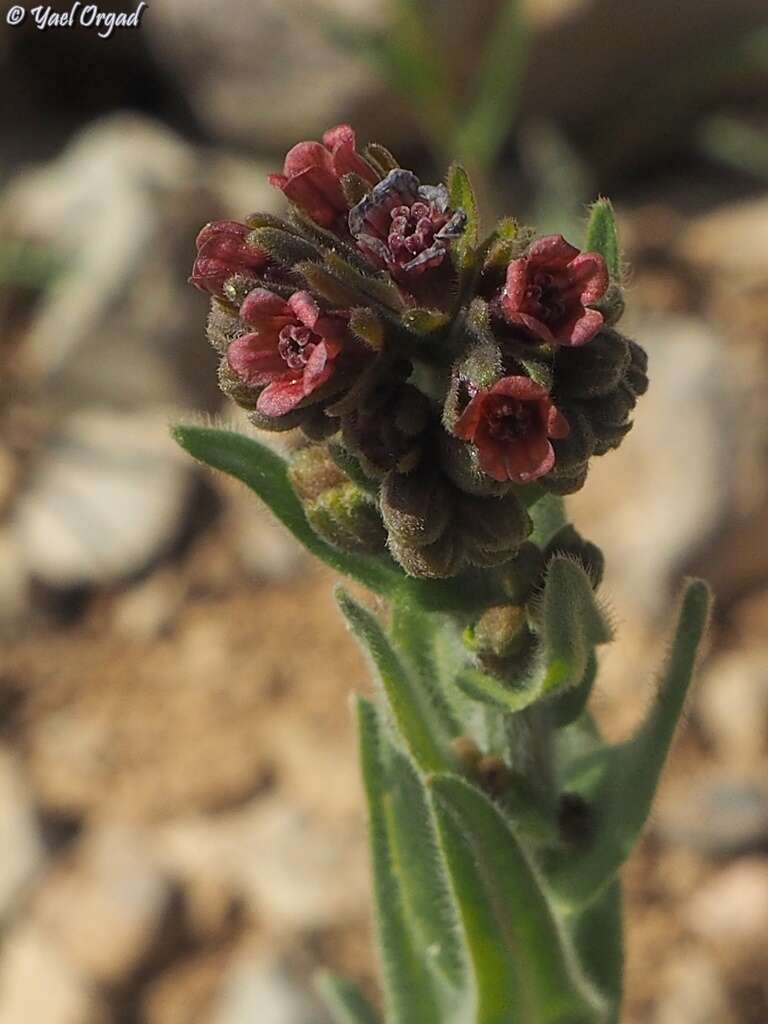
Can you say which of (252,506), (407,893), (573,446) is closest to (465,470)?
(573,446)

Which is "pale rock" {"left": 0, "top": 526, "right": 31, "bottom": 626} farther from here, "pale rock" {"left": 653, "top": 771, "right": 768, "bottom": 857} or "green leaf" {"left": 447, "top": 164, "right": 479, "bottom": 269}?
"green leaf" {"left": 447, "top": 164, "right": 479, "bottom": 269}

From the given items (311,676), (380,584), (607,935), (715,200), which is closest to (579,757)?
(607,935)

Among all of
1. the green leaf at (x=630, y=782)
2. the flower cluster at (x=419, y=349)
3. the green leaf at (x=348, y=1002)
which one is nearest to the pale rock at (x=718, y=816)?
the green leaf at (x=348, y=1002)

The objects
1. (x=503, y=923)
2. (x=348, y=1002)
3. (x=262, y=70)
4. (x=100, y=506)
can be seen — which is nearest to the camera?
(x=503, y=923)

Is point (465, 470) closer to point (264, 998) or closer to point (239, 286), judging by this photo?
point (239, 286)

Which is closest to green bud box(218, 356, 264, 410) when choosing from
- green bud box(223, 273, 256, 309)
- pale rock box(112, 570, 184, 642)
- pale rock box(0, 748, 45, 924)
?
green bud box(223, 273, 256, 309)

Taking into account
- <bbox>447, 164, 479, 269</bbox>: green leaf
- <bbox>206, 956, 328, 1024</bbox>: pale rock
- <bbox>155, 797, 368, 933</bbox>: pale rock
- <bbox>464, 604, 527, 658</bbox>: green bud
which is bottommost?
<bbox>206, 956, 328, 1024</bbox>: pale rock
